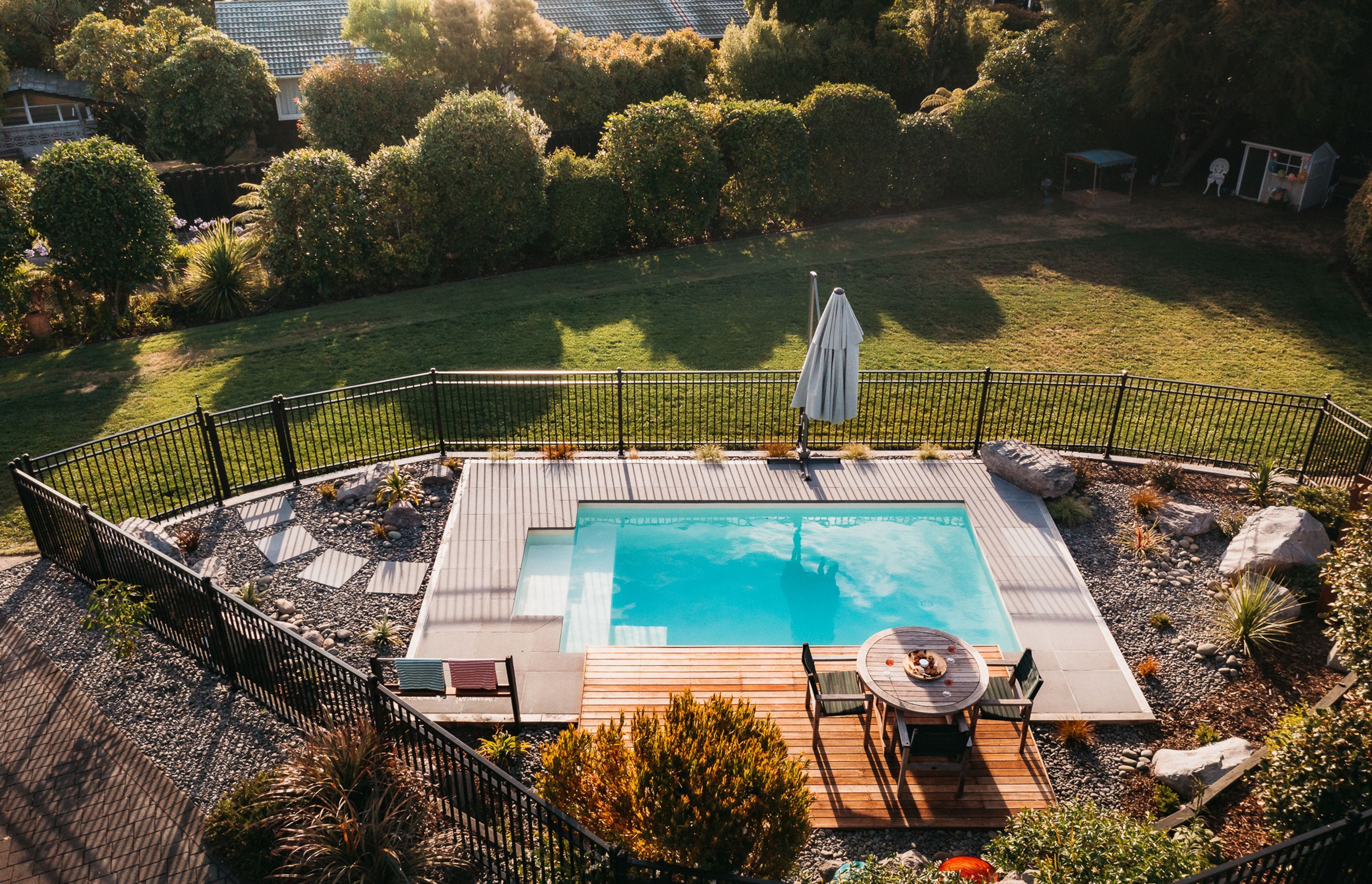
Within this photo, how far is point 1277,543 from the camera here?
11.2 m

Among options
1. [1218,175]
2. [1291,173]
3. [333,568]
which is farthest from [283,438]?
[1291,173]

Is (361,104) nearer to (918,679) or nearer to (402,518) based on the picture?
(402,518)

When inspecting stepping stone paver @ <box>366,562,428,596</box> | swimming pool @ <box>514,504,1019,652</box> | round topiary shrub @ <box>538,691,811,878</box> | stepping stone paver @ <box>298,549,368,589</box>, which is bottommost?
swimming pool @ <box>514,504,1019,652</box>

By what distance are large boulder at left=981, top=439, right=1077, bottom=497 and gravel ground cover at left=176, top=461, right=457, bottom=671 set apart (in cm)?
795

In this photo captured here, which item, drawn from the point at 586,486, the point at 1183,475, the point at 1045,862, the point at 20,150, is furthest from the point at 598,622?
the point at 20,150

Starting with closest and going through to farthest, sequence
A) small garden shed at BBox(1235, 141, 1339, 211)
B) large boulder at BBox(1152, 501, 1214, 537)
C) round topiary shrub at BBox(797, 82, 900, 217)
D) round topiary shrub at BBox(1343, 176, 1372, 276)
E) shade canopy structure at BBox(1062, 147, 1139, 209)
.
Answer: large boulder at BBox(1152, 501, 1214, 537)
round topiary shrub at BBox(1343, 176, 1372, 276)
round topiary shrub at BBox(797, 82, 900, 217)
small garden shed at BBox(1235, 141, 1339, 211)
shade canopy structure at BBox(1062, 147, 1139, 209)

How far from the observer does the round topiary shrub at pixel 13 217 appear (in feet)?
56.4

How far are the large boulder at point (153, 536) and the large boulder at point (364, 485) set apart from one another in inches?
84.9

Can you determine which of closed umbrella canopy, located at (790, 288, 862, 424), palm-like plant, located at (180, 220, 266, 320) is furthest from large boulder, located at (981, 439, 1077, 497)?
palm-like plant, located at (180, 220, 266, 320)

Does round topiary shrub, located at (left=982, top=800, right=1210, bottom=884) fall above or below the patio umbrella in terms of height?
below

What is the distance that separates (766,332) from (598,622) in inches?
364

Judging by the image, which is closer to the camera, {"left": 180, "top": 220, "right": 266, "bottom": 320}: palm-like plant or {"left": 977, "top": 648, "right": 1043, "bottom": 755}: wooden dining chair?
{"left": 977, "top": 648, "right": 1043, "bottom": 755}: wooden dining chair

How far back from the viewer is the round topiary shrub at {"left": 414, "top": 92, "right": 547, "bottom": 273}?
20.2m

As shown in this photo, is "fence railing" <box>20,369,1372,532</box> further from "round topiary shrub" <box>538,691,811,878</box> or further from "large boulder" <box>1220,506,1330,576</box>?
"round topiary shrub" <box>538,691,811,878</box>
